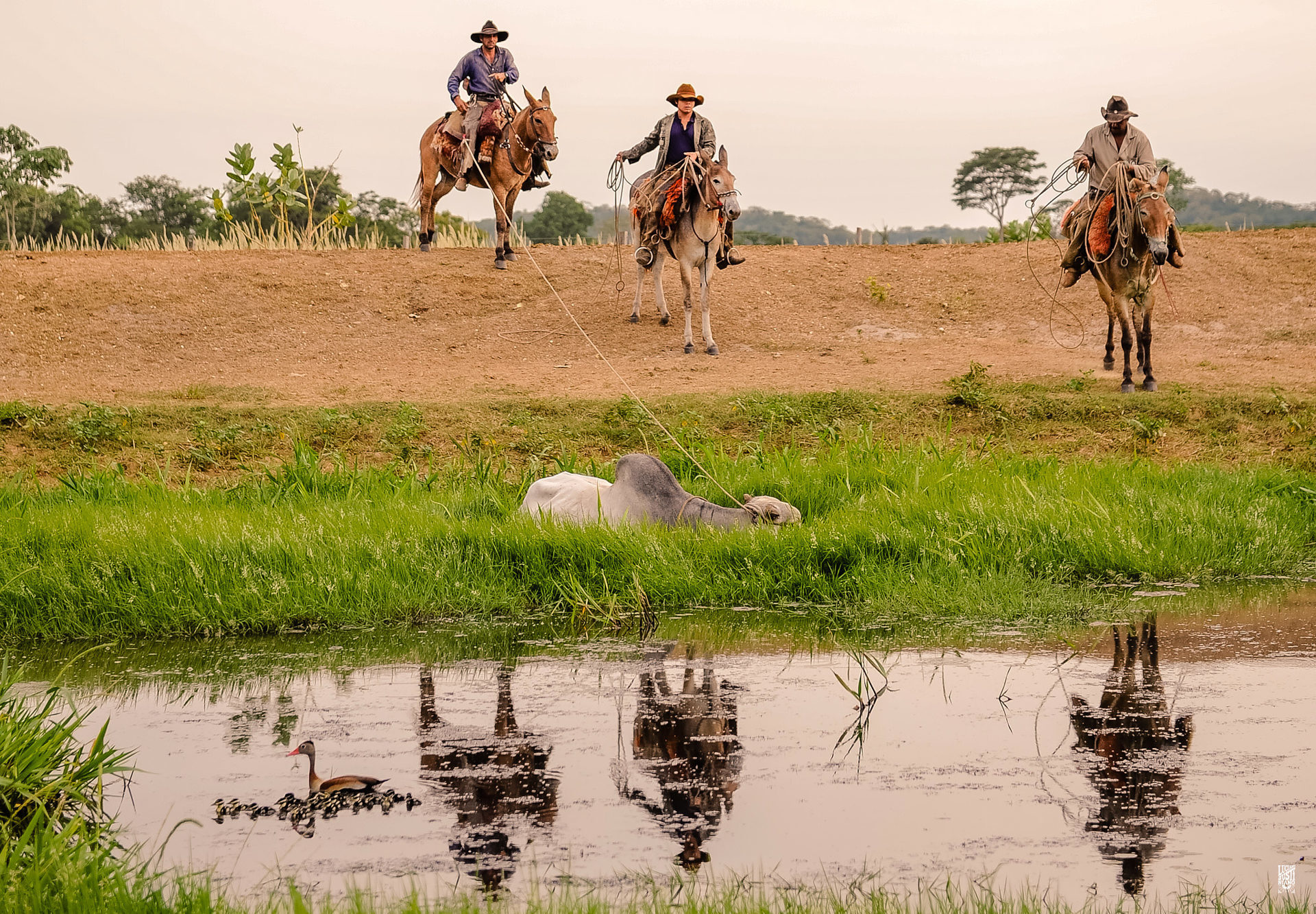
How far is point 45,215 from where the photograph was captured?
37.8 metres

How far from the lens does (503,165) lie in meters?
17.7

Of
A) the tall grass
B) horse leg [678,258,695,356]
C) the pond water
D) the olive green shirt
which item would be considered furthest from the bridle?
the pond water

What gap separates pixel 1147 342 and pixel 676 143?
5.46m

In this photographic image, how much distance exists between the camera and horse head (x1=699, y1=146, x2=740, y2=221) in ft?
46.0

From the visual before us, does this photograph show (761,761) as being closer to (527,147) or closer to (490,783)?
(490,783)

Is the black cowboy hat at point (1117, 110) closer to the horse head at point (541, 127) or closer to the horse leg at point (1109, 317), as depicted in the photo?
the horse leg at point (1109, 317)

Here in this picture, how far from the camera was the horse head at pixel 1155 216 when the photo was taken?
11.4 meters

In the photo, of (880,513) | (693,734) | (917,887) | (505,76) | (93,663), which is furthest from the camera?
(505,76)

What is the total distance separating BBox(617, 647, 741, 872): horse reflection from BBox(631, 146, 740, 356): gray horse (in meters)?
9.41

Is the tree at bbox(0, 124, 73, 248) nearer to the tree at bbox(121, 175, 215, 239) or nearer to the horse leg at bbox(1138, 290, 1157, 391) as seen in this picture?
the tree at bbox(121, 175, 215, 239)

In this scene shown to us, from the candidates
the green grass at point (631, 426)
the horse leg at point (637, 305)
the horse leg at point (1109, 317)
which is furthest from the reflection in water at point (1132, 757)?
the horse leg at point (637, 305)

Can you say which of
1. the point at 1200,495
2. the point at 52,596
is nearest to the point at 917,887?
the point at 52,596

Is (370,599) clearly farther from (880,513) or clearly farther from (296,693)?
(880,513)

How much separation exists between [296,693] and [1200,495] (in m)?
5.57
